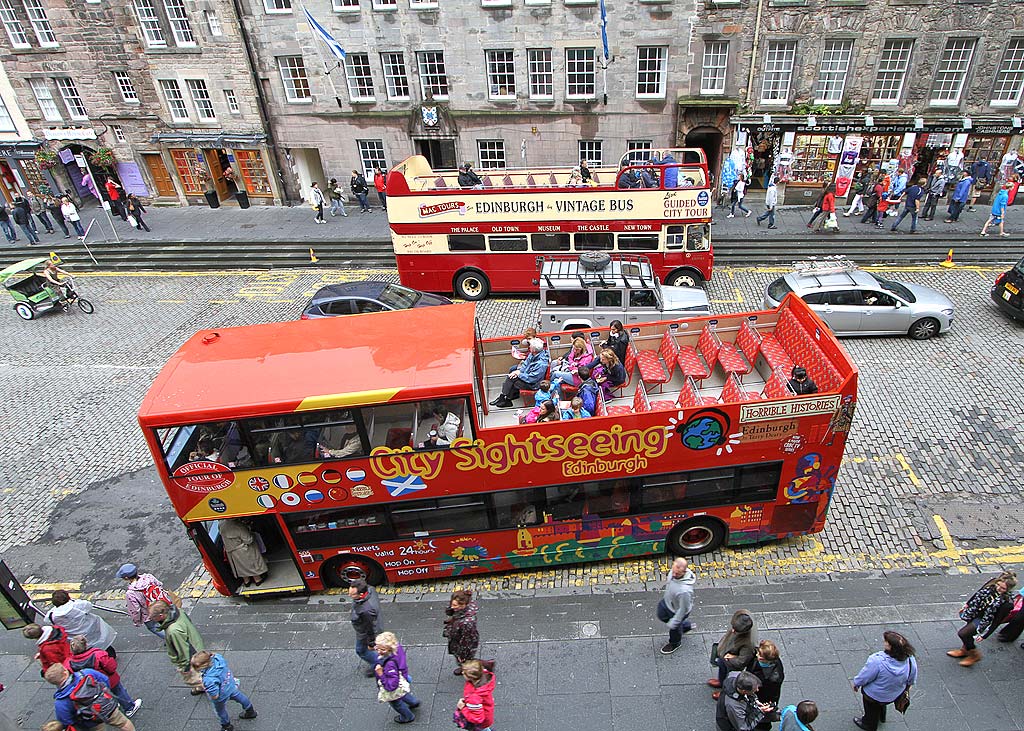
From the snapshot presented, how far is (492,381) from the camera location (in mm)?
10203

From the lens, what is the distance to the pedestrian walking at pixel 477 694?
6.04 metres

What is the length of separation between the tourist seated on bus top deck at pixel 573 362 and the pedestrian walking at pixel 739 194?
14.8 meters

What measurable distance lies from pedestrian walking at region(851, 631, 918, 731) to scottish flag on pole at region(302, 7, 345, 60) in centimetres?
2433

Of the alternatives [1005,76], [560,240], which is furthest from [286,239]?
[1005,76]

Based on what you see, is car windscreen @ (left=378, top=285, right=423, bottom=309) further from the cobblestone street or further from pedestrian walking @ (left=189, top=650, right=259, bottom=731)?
pedestrian walking @ (left=189, top=650, right=259, bottom=731)

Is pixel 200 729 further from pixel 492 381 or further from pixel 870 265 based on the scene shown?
pixel 870 265

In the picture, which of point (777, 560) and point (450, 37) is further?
point (450, 37)

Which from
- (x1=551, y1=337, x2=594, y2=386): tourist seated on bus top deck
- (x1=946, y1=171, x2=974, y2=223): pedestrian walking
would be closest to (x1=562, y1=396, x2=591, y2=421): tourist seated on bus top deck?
(x1=551, y1=337, x2=594, y2=386): tourist seated on bus top deck

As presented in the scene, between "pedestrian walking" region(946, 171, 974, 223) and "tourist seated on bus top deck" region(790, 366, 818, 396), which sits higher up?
"tourist seated on bus top deck" region(790, 366, 818, 396)

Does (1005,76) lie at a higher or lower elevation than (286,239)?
higher

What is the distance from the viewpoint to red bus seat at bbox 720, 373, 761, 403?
344 inches

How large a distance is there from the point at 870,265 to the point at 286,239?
20.1 meters

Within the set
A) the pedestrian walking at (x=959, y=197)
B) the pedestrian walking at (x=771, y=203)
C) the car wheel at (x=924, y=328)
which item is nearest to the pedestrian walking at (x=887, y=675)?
the car wheel at (x=924, y=328)

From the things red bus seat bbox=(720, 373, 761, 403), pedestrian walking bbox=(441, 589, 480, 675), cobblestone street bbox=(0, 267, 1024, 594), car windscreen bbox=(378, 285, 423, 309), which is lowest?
cobblestone street bbox=(0, 267, 1024, 594)
